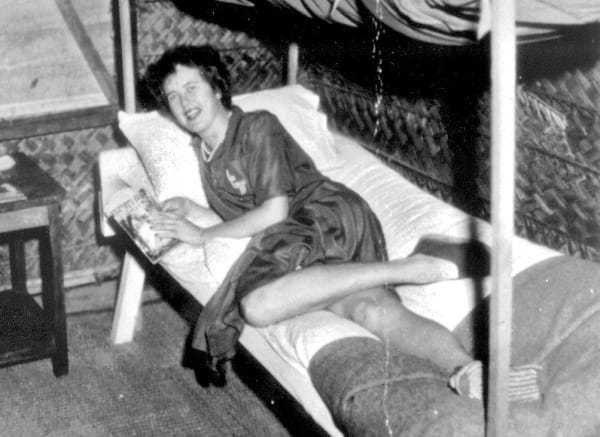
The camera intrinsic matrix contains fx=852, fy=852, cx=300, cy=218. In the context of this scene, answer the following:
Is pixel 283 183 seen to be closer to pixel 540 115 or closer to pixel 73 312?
pixel 540 115

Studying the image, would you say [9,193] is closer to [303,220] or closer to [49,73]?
[49,73]

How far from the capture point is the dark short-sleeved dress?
196 centimetres

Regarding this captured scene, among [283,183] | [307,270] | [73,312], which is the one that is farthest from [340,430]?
[73,312]

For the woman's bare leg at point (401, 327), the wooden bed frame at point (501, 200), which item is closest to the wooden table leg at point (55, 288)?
the woman's bare leg at point (401, 327)

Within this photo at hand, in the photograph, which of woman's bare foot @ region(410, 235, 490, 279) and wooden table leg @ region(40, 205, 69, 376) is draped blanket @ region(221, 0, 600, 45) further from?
wooden table leg @ region(40, 205, 69, 376)

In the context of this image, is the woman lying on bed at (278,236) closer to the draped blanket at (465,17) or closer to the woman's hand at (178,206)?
the woman's hand at (178,206)

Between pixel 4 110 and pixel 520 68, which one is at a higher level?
pixel 520 68

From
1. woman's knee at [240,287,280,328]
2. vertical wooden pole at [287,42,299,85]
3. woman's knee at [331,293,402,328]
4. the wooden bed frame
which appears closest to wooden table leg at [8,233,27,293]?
vertical wooden pole at [287,42,299,85]

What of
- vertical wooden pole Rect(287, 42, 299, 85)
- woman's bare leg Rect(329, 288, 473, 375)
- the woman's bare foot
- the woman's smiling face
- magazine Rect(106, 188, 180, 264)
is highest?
the woman's smiling face

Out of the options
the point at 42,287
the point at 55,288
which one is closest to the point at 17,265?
the point at 42,287

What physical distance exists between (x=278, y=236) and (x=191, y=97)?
454mm

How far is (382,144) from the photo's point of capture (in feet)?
9.39

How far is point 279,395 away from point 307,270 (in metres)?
0.68

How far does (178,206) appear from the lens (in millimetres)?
2365
